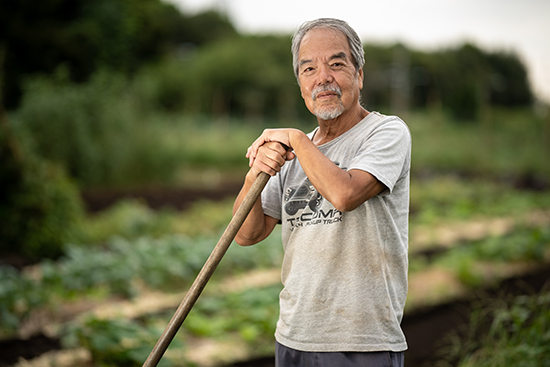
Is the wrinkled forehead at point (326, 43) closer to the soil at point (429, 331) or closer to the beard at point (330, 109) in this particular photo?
the beard at point (330, 109)

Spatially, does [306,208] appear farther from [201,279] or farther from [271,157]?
A: [201,279]

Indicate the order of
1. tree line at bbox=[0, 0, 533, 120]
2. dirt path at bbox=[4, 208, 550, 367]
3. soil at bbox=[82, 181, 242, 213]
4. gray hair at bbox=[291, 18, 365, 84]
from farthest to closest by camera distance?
1. tree line at bbox=[0, 0, 533, 120]
2. soil at bbox=[82, 181, 242, 213]
3. dirt path at bbox=[4, 208, 550, 367]
4. gray hair at bbox=[291, 18, 365, 84]

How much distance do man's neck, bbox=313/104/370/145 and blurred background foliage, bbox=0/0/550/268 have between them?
4.80m

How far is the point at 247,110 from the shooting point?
28.3m

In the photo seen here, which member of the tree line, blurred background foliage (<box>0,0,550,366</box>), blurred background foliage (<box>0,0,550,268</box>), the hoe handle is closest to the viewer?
the hoe handle

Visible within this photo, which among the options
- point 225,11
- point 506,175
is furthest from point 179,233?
point 225,11

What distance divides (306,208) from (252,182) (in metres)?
0.21

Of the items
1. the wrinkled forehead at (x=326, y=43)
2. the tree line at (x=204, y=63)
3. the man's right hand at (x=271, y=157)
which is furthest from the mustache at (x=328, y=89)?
the tree line at (x=204, y=63)

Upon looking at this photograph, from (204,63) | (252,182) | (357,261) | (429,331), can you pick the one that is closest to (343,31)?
(252,182)

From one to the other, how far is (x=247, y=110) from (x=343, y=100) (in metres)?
27.0

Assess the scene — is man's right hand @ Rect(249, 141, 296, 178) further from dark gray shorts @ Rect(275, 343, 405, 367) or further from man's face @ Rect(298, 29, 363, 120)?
dark gray shorts @ Rect(275, 343, 405, 367)

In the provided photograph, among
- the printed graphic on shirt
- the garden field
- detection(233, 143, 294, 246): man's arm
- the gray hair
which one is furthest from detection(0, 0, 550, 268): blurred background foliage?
the gray hair

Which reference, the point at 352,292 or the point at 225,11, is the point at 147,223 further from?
the point at 225,11

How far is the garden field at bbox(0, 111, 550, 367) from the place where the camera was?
3.25 metres
